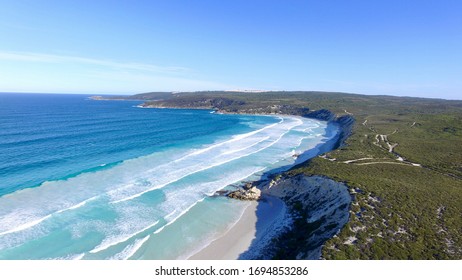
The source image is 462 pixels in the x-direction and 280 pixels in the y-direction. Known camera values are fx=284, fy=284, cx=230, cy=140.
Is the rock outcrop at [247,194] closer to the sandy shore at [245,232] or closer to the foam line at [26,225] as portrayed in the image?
the sandy shore at [245,232]

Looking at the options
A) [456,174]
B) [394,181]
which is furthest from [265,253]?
[456,174]

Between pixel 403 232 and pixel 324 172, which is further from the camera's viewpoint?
pixel 324 172

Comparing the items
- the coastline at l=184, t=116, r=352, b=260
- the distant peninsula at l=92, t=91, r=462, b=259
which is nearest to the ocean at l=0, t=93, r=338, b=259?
the coastline at l=184, t=116, r=352, b=260

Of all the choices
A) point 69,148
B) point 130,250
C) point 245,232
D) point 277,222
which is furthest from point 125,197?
point 69,148

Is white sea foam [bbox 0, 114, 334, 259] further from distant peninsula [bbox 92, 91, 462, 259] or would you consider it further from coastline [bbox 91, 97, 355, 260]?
distant peninsula [bbox 92, 91, 462, 259]

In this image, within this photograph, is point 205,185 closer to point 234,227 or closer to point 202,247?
point 234,227

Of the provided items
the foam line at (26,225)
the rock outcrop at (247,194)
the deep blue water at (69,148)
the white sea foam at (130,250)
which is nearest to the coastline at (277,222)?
the rock outcrop at (247,194)
